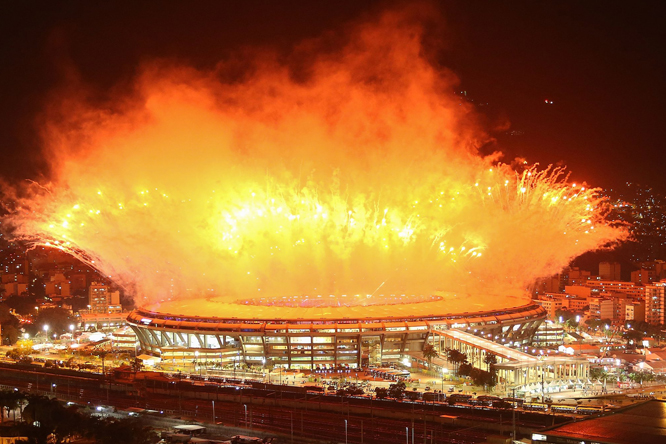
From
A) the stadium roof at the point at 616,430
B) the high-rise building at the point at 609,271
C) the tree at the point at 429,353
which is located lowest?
the tree at the point at 429,353

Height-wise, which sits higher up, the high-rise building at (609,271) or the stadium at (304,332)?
the high-rise building at (609,271)

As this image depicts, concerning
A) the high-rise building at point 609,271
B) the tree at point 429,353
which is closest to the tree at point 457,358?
the tree at point 429,353

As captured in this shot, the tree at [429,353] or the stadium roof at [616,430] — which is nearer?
the stadium roof at [616,430]

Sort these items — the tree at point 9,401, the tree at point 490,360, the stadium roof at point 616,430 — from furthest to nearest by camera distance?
the tree at point 490,360
the tree at point 9,401
the stadium roof at point 616,430

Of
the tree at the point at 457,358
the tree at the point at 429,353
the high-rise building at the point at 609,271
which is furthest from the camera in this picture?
the high-rise building at the point at 609,271

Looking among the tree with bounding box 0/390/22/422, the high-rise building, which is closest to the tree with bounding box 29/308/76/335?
the tree with bounding box 0/390/22/422

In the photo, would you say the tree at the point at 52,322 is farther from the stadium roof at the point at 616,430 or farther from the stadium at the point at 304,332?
the stadium roof at the point at 616,430

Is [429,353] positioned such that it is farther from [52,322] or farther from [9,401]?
[52,322]

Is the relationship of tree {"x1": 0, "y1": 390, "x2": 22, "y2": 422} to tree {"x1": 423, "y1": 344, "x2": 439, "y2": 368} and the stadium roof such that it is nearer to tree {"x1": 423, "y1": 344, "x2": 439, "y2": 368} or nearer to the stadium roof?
tree {"x1": 423, "y1": 344, "x2": 439, "y2": 368}
